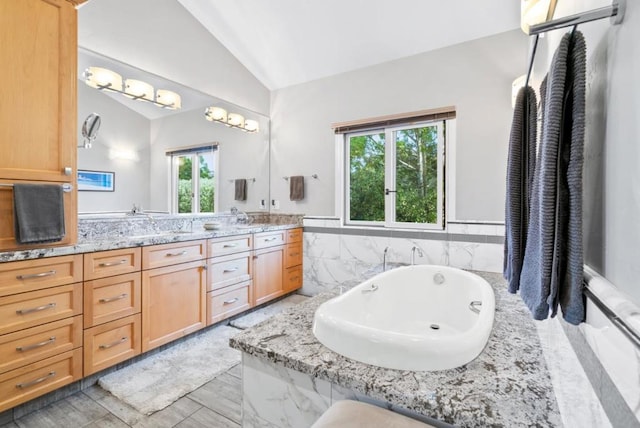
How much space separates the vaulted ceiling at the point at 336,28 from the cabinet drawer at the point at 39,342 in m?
3.01

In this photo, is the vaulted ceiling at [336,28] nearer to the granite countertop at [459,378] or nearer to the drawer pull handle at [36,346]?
the granite countertop at [459,378]

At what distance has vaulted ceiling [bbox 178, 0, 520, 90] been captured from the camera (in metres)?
Answer: 2.66

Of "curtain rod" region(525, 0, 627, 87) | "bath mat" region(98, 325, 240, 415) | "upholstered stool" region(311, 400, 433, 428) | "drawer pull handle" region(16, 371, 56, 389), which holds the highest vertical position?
"curtain rod" region(525, 0, 627, 87)

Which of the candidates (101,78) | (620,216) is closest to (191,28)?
(101,78)

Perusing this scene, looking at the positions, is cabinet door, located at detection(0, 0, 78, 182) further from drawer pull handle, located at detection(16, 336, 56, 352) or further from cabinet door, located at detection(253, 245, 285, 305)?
cabinet door, located at detection(253, 245, 285, 305)

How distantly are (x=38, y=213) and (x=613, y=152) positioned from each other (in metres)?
2.36

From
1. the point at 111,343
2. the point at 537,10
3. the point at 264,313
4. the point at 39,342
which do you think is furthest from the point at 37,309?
the point at 537,10

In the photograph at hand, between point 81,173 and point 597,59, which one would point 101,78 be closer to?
point 81,173

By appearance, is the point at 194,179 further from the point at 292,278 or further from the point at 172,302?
the point at 292,278

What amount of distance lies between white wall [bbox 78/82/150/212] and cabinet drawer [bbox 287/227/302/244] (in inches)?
58.4

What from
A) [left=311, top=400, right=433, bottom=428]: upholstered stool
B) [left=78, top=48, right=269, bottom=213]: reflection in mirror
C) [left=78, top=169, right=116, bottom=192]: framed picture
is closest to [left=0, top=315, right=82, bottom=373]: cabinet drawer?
[left=78, top=48, right=269, bottom=213]: reflection in mirror

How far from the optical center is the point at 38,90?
170 cm

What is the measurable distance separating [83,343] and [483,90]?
3.51m

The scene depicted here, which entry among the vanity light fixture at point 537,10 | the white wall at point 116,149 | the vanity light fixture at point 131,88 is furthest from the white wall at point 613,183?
the vanity light fixture at point 131,88
